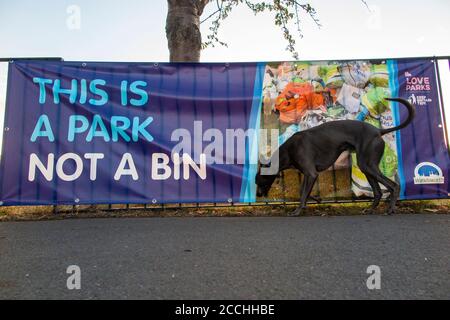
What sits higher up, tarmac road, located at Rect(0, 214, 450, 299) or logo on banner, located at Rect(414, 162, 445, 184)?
logo on banner, located at Rect(414, 162, 445, 184)

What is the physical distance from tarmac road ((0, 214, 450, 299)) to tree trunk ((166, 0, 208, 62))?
3375 millimetres

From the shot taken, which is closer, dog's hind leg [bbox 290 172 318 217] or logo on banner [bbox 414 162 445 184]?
dog's hind leg [bbox 290 172 318 217]

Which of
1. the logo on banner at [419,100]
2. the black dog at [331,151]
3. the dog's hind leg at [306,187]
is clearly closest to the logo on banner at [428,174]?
the black dog at [331,151]

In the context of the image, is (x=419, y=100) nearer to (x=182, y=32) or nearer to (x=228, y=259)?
(x=182, y=32)

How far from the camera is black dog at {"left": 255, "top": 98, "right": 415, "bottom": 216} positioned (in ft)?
15.0

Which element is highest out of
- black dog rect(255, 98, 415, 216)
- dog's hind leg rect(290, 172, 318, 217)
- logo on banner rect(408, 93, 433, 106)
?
logo on banner rect(408, 93, 433, 106)

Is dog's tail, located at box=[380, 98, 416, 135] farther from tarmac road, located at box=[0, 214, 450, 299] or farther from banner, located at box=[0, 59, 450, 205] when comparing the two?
tarmac road, located at box=[0, 214, 450, 299]

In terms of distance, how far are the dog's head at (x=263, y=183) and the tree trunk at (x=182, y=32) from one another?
264cm

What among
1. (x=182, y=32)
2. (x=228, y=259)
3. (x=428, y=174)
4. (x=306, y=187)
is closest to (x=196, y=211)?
(x=306, y=187)

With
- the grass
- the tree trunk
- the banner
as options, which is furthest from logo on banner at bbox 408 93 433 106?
the tree trunk

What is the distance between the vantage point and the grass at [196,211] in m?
4.63

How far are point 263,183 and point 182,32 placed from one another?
320cm

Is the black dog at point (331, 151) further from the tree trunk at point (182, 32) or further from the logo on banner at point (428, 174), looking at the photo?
the tree trunk at point (182, 32)
